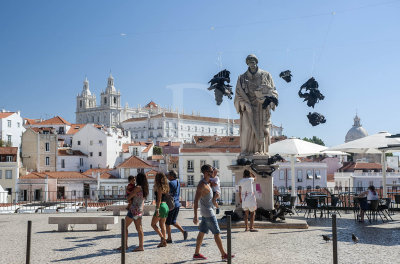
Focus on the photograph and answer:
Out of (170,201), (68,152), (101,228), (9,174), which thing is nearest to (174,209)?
(170,201)

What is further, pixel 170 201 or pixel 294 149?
pixel 294 149

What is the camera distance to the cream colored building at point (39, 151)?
81.0m

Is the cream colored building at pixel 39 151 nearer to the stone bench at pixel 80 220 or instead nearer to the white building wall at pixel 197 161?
the white building wall at pixel 197 161

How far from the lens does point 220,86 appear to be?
12766 mm

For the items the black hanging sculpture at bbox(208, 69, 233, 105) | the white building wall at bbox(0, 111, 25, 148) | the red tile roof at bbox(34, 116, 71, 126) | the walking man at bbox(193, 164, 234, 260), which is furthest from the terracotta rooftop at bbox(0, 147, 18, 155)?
the walking man at bbox(193, 164, 234, 260)

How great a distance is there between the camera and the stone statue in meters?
12.4

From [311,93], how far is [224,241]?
4899 millimetres

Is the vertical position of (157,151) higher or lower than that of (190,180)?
higher

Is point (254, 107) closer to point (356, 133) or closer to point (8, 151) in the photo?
point (8, 151)

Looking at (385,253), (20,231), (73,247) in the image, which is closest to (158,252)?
(73,247)

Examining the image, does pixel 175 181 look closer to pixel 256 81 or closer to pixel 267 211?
pixel 267 211

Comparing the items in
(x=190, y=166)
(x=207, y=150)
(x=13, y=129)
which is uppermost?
(x=13, y=129)

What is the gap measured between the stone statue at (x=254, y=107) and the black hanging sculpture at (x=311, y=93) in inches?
29.3

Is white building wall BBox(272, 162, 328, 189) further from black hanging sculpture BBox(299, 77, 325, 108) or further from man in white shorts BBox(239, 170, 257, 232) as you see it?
man in white shorts BBox(239, 170, 257, 232)
